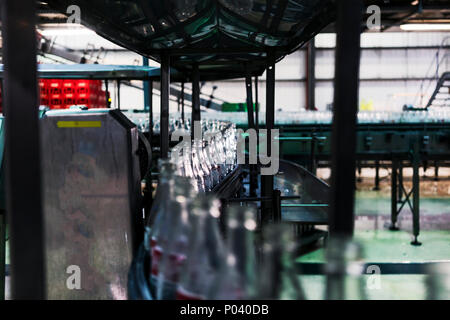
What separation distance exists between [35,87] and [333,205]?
2.03ft

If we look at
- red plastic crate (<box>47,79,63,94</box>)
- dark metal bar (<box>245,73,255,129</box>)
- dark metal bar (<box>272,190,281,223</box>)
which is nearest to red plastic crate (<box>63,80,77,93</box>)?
red plastic crate (<box>47,79,63,94</box>)

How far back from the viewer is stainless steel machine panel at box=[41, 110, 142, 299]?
5.04ft

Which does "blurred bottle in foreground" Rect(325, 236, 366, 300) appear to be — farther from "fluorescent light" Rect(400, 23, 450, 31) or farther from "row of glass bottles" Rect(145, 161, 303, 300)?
"fluorescent light" Rect(400, 23, 450, 31)

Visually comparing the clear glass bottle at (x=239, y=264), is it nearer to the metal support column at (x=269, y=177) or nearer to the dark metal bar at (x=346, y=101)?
the dark metal bar at (x=346, y=101)

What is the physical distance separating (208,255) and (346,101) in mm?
390

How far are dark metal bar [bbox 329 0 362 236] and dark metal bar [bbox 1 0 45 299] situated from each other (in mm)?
569

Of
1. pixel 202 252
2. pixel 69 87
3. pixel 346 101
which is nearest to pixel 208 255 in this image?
pixel 202 252

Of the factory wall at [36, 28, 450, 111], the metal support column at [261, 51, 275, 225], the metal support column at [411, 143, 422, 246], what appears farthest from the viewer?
the factory wall at [36, 28, 450, 111]

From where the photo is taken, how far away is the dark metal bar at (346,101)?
856 millimetres

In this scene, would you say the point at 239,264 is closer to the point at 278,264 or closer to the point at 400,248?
the point at 278,264

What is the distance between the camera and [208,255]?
0.86 m

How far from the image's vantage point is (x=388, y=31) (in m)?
14.5
